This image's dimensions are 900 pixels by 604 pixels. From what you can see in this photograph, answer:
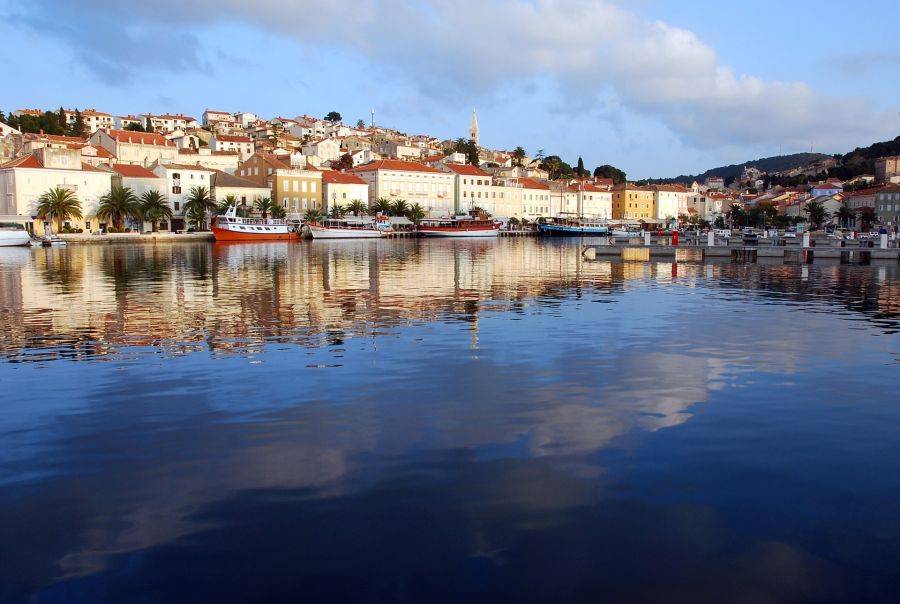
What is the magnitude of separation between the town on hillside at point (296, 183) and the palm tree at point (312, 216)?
0.88 feet

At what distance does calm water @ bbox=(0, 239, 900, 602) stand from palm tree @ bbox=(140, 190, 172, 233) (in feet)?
207

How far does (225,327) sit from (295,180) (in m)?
78.4

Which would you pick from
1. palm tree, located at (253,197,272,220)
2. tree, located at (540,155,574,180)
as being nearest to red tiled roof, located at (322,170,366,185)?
palm tree, located at (253,197,272,220)

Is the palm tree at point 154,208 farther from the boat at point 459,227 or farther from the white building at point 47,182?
the boat at point 459,227

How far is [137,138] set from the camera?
97.2 metres

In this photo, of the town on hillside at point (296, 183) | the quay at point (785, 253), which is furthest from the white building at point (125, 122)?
the quay at point (785, 253)

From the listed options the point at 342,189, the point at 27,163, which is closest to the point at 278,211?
the point at 342,189

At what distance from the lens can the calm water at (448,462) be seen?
478 cm

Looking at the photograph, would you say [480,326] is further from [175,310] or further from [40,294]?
[40,294]

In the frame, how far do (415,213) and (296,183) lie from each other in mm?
17142

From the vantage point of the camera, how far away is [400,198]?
102m

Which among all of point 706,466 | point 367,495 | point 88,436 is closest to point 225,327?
point 88,436

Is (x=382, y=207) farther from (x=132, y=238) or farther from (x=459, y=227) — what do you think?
(x=132, y=238)

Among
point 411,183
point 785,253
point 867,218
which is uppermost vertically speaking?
point 411,183
